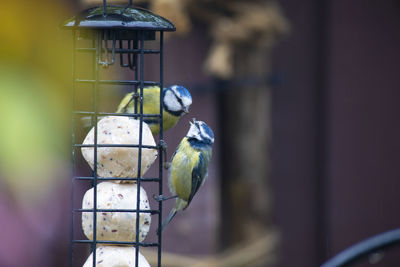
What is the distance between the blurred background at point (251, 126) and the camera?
311 cm

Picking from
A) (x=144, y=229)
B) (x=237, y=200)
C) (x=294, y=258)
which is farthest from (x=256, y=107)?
(x=144, y=229)

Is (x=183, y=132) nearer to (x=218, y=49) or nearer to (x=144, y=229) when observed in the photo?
(x=218, y=49)

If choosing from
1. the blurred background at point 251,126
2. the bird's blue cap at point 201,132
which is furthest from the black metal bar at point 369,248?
the blurred background at point 251,126

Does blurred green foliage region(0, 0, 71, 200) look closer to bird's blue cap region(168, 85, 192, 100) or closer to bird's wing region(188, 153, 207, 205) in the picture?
bird's wing region(188, 153, 207, 205)

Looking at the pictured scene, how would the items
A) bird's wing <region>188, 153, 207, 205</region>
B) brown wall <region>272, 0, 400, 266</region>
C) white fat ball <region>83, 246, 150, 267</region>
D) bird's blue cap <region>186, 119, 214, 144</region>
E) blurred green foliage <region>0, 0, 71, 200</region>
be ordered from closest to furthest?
white fat ball <region>83, 246, 150, 267</region>, bird's blue cap <region>186, 119, 214, 144</region>, bird's wing <region>188, 153, 207, 205</region>, blurred green foliage <region>0, 0, 71, 200</region>, brown wall <region>272, 0, 400, 266</region>

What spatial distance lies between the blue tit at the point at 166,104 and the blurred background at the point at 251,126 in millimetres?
316

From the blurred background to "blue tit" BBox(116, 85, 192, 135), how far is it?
0.32m

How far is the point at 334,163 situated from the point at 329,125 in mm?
220

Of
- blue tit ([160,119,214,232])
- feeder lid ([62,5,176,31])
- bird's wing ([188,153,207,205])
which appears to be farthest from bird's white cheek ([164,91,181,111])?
feeder lid ([62,5,176,31])

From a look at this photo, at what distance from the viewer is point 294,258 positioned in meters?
3.79

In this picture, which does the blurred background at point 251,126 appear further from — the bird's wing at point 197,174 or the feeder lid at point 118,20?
the feeder lid at point 118,20

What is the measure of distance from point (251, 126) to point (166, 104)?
0.89m

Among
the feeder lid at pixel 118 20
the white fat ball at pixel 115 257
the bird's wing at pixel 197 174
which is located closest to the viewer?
the feeder lid at pixel 118 20

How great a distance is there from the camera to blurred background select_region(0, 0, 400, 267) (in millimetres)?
3109
